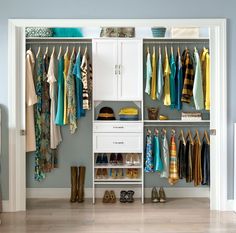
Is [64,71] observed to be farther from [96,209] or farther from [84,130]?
[96,209]

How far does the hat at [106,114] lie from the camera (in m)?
5.42

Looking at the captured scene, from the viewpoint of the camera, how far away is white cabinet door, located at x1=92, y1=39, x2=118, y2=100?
17.6 ft

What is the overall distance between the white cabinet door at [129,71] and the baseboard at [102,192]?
4.06 feet

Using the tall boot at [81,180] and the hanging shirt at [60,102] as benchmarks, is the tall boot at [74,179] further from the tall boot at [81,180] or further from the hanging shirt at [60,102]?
the hanging shirt at [60,102]

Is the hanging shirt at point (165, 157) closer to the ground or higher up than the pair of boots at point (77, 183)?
higher up

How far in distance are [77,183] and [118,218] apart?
1.22 meters

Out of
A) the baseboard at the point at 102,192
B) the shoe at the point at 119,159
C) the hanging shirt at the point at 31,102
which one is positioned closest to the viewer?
the hanging shirt at the point at 31,102

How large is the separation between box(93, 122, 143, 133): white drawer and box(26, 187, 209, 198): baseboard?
825 mm

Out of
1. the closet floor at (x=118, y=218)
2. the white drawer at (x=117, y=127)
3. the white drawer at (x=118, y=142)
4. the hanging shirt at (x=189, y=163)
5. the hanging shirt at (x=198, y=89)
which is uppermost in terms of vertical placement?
the hanging shirt at (x=198, y=89)


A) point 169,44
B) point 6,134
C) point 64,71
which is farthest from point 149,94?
point 6,134

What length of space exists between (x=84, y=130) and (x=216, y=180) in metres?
1.83

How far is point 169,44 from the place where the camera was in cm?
564

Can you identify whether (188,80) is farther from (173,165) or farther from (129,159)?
(129,159)

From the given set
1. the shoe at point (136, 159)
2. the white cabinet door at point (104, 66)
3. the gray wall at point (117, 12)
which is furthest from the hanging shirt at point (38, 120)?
the shoe at point (136, 159)
